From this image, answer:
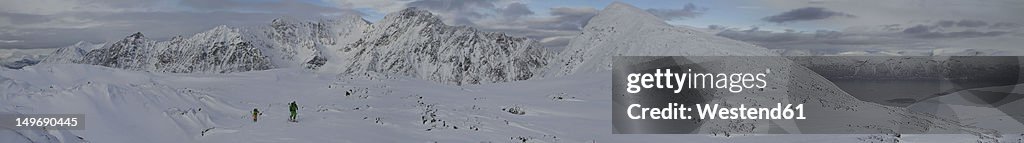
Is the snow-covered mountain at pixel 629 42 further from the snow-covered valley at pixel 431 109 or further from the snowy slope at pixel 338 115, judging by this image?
the snowy slope at pixel 338 115

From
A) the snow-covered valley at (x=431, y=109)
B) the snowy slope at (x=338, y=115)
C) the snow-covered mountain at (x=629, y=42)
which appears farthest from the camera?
the snow-covered mountain at (x=629, y=42)

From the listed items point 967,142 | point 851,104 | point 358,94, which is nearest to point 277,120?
point 358,94

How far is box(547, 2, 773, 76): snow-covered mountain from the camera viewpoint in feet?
104

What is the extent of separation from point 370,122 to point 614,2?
2824 centimetres

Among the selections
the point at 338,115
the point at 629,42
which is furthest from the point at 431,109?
the point at 629,42

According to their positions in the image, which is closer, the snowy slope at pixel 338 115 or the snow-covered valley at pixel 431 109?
the snowy slope at pixel 338 115

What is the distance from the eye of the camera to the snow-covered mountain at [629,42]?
104 ft

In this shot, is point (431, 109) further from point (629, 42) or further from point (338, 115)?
point (629, 42)

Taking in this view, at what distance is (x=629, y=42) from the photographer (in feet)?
118

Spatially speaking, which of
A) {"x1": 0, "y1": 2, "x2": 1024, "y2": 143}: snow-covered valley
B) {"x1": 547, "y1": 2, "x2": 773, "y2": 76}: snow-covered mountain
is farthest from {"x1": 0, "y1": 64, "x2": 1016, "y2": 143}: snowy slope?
{"x1": 547, "y1": 2, "x2": 773, "y2": 76}: snow-covered mountain

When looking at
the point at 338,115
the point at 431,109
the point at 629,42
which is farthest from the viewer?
the point at 629,42

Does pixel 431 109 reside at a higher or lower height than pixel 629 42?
lower

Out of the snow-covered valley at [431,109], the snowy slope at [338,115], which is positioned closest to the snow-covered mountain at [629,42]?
the snow-covered valley at [431,109]

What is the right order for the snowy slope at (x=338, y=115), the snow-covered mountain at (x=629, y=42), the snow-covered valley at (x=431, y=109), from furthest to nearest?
the snow-covered mountain at (x=629, y=42), the snow-covered valley at (x=431, y=109), the snowy slope at (x=338, y=115)
